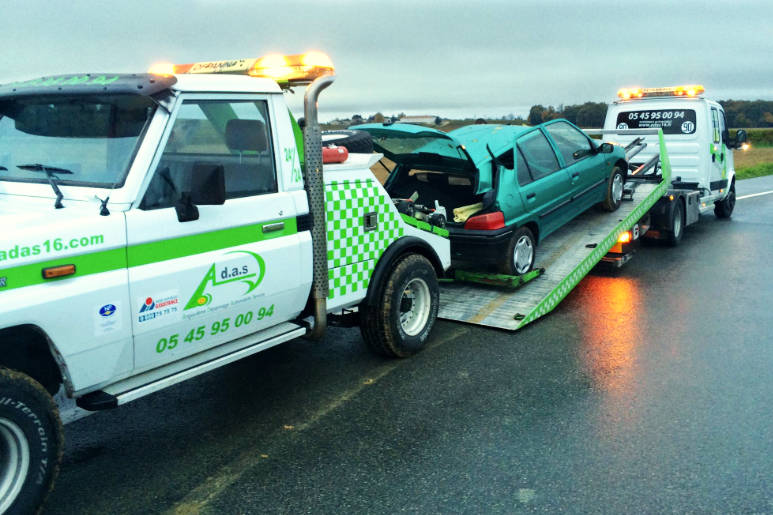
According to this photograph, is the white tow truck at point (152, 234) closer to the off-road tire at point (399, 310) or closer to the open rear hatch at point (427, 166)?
the off-road tire at point (399, 310)

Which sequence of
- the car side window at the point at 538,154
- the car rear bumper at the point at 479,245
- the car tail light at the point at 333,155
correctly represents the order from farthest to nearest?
the car side window at the point at 538,154, the car rear bumper at the point at 479,245, the car tail light at the point at 333,155

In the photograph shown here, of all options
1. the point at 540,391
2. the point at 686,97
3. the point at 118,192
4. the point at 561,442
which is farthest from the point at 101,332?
the point at 686,97

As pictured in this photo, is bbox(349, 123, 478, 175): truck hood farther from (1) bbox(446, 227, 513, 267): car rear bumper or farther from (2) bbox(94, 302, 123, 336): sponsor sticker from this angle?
(2) bbox(94, 302, 123, 336): sponsor sticker

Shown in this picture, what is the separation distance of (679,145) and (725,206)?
8.99ft

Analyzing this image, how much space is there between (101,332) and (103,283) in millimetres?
253

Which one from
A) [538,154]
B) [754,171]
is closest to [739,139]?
[538,154]

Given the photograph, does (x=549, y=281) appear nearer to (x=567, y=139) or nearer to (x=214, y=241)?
(x=567, y=139)

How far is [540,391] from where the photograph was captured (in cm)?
507

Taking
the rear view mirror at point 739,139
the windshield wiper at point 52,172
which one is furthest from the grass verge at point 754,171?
the windshield wiper at point 52,172

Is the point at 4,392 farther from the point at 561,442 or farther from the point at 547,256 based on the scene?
the point at 547,256

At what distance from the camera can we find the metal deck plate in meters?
6.60

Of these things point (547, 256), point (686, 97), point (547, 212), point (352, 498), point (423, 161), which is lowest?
point (352, 498)

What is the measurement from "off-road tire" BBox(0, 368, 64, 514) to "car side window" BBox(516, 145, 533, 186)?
5429mm

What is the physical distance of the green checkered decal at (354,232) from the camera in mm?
4801
